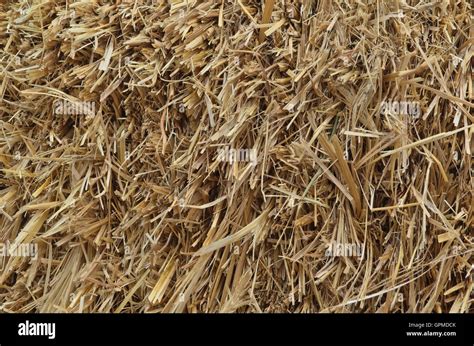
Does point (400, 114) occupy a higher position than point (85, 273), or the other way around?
point (400, 114)

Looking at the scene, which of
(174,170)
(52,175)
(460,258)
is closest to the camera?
(460,258)

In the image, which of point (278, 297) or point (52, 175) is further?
point (52, 175)

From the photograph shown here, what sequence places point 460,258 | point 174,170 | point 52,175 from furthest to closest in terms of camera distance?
point 52,175 → point 174,170 → point 460,258

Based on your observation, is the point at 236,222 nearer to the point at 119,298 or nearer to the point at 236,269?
the point at 236,269

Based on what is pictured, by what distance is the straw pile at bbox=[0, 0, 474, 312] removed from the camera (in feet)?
4.92

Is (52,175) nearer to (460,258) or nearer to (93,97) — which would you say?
(93,97)

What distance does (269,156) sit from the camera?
5.03ft

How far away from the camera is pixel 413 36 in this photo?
151 centimetres

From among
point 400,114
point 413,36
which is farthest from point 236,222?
point 413,36

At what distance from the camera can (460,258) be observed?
58.3 inches

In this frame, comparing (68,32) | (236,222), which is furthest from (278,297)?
(68,32)

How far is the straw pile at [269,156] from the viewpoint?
4.92ft

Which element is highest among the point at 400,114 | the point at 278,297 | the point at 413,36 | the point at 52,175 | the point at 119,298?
the point at 413,36

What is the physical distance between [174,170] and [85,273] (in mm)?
382
